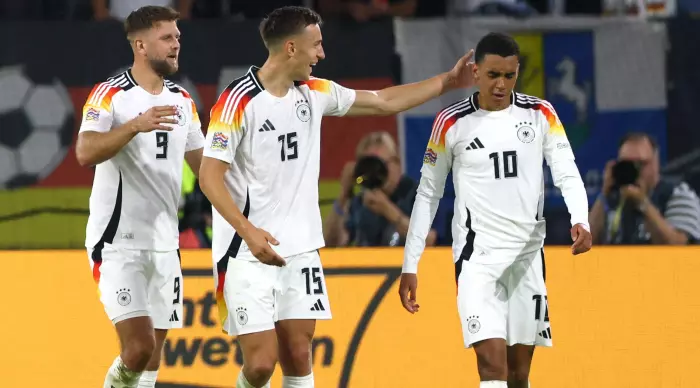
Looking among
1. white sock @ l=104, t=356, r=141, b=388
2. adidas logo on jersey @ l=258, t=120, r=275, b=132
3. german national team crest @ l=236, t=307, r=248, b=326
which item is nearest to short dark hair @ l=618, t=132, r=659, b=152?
adidas logo on jersey @ l=258, t=120, r=275, b=132

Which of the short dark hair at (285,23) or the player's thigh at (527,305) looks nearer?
the short dark hair at (285,23)

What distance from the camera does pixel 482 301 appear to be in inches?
266

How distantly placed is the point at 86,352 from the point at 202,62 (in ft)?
9.14

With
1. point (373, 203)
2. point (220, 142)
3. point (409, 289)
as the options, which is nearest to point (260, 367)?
point (409, 289)

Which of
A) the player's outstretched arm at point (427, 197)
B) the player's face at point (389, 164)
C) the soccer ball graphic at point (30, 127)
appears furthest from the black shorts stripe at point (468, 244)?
the soccer ball graphic at point (30, 127)

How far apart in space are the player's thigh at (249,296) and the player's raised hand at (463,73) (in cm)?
138

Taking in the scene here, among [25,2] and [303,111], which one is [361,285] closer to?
[303,111]

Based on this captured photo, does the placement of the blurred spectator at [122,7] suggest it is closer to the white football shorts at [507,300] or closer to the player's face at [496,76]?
the player's face at [496,76]

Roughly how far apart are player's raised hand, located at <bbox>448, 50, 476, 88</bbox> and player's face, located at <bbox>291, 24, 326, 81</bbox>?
2.56 ft

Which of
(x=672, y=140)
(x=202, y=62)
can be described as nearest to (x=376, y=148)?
(x=202, y=62)

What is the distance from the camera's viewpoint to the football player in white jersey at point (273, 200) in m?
6.45

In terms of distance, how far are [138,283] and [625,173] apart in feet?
13.2

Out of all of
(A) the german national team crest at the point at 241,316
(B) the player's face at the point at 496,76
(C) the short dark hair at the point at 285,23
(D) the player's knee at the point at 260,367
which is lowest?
(D) the player's knee at the point at 260,367

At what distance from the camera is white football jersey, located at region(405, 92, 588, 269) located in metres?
6.81
